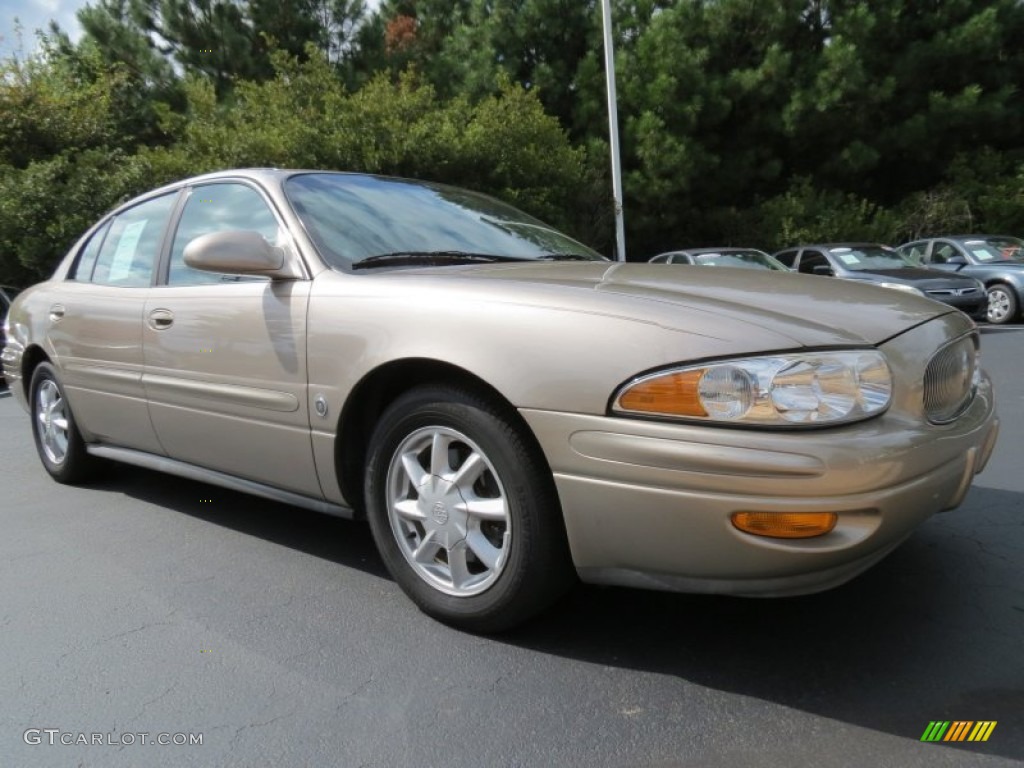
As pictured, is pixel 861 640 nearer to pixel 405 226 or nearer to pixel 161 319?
pixel 405 226

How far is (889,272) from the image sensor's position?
39.0ft

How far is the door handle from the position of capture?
11.0ft

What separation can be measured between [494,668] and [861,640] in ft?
3.48

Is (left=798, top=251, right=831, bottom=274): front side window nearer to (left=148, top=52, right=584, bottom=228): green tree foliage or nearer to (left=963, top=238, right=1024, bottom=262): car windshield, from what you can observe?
(left=963, top=238, right=1024, bottom=262): car windshield

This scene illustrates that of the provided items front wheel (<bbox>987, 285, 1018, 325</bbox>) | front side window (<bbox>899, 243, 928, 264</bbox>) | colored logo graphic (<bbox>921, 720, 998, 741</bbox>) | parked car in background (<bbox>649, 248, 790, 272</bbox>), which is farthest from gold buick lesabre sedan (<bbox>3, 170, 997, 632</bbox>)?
front side window (<bbox>899, 243, 928, 264</bbox>)

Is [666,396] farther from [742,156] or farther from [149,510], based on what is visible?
[742,156]

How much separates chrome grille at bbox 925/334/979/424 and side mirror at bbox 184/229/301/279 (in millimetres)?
2087

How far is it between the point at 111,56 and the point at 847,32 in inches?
676

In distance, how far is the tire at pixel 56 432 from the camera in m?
4.34

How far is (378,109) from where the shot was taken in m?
14.1

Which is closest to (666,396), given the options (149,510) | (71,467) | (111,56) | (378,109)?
(149,510)

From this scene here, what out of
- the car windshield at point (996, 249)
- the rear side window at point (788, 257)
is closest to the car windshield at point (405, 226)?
the rear side window at point (788, 257)

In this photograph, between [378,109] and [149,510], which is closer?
[149,510]

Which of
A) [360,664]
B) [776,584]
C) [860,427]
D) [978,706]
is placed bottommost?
[360,664]
